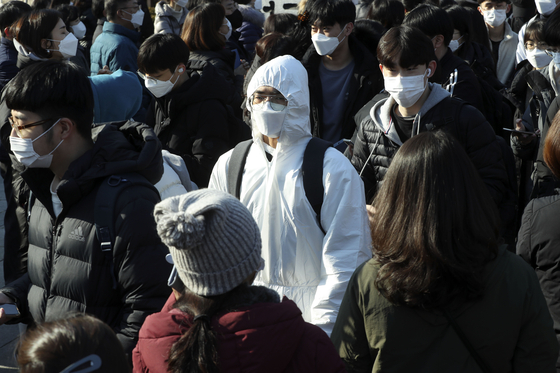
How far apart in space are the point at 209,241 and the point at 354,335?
63 centimetres

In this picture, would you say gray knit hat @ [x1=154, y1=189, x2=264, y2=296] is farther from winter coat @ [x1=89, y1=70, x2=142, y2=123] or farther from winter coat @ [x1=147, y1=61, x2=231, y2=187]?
winter coat @ [x1=147, y1=61, x2=231, y2=187]

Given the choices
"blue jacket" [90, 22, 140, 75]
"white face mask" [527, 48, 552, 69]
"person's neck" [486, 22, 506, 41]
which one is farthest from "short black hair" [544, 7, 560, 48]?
"blue jacket" [90, 22, 140, 75]

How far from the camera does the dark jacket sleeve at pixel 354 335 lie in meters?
1.92

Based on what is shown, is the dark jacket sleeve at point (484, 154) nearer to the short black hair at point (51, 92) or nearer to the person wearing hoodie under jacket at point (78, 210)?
the person wearing hoodie under jacket at point (78, 210)

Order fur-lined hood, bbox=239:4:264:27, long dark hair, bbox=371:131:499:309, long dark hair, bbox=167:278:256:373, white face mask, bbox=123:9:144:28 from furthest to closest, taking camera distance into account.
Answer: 1. fur-lined hood, bbox=239:4:264:27
2. white face mask, bbox=123:9:144:28
3. long dark hair, bbox=371:131:499:309
4. long dark hair, bbox=167:278:256:373

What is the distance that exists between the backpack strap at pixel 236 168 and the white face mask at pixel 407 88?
3.46 feet

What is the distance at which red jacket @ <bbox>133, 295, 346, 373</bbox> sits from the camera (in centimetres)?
160

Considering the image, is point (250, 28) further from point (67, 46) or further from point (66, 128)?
point (66, 128)

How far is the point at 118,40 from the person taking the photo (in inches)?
254

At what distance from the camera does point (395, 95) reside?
3.52 metres

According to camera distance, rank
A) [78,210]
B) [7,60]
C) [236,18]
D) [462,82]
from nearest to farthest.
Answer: [78,210] → [462,82] → [7,60] → [236,18]

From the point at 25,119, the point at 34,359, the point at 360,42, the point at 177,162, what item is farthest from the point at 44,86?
the point at 360,42

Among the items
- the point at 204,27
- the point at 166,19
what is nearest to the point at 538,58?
the point at 204,27

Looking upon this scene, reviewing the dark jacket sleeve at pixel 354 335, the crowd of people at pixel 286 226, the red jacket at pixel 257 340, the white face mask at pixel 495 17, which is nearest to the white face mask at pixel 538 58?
the crowd of people at pixel 286 226
